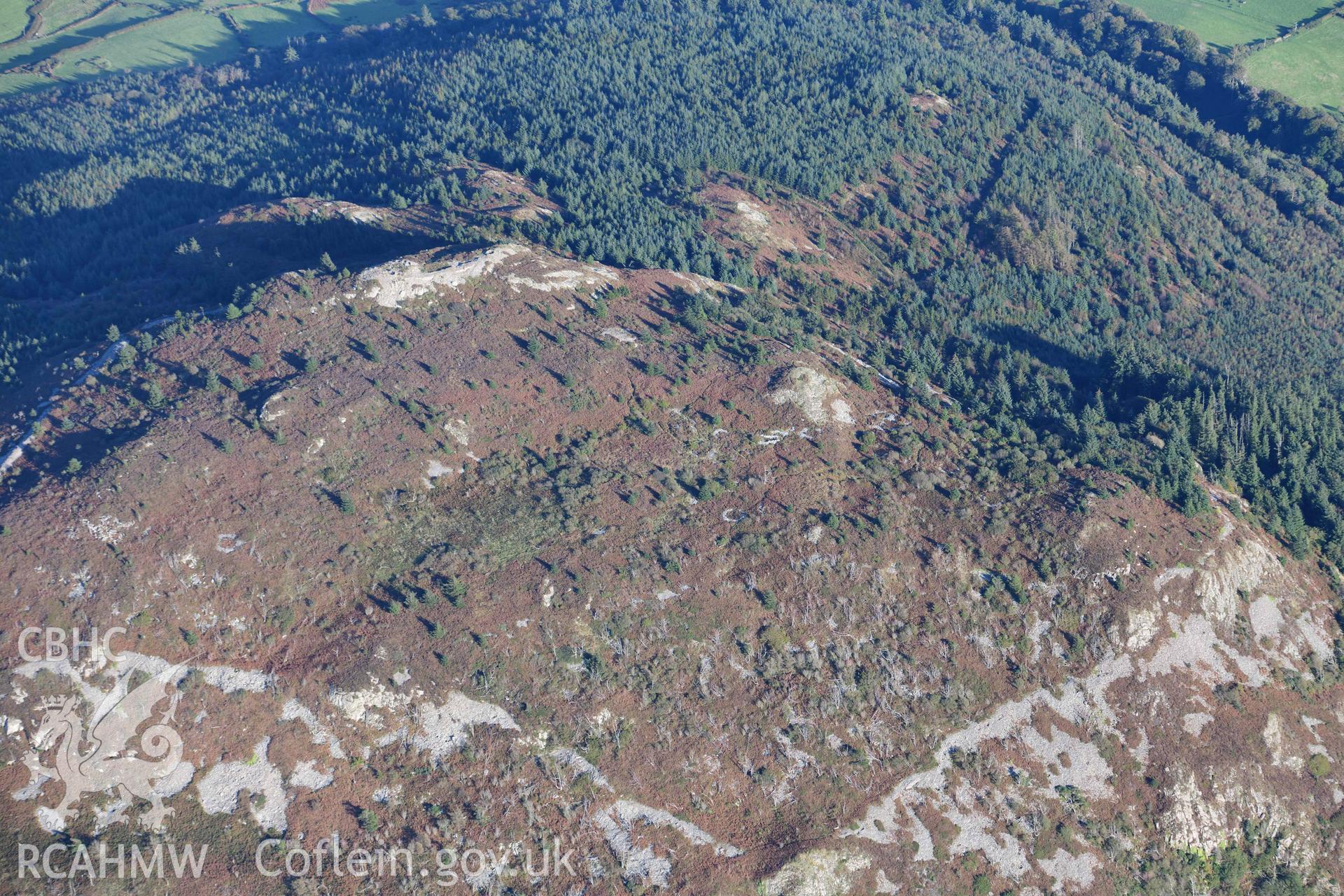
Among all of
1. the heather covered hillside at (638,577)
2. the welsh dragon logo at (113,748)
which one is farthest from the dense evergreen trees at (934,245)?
the welsh dragon logo at (113,748)

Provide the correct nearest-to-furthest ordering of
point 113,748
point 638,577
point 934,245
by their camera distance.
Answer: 1. point 113,748
2. point 638,577
3. point 934,245

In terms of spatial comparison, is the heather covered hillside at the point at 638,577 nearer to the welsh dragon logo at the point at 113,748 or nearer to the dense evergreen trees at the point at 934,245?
the welsh dragon logo at the point at 113,748

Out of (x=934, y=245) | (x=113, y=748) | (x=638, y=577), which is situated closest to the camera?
(x=113, y=748)

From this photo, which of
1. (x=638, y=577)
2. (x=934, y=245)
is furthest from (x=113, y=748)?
(x=934, y=245)

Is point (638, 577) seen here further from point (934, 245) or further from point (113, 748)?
point (934, 245)

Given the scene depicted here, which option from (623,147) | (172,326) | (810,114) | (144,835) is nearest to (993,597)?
(144,835)

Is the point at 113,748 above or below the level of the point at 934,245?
below

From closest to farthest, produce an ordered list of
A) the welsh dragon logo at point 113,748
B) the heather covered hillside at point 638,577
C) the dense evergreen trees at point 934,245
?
the welsh dragon logo at point 113,748, the heather covered hillside at point 638,577, the dense evergreen trees at point 934,245

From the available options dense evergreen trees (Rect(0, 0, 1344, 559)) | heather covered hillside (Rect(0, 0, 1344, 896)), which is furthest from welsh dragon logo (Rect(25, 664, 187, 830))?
dense evergreen trees (Rect(0, 0, 1344, 559))

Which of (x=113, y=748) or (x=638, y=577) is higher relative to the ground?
(x=638, y=577)

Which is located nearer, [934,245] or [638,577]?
[638,577]
